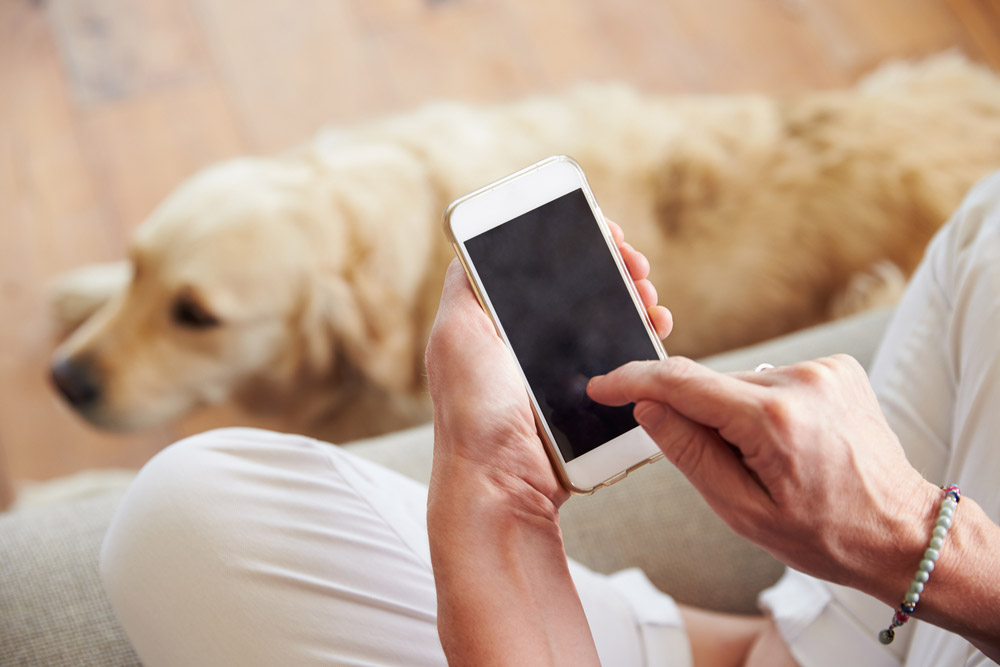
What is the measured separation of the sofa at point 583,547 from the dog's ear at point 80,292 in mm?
530

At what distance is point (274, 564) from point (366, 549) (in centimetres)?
7

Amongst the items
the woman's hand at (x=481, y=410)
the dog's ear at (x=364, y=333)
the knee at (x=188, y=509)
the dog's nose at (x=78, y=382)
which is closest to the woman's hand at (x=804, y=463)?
the woman's hand at (x=481, y=410)

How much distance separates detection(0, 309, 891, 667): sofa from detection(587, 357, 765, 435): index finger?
0.36m

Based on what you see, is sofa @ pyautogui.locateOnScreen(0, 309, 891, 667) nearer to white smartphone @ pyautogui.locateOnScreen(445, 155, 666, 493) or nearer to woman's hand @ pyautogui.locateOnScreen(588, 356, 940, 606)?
white smartphone @ pyautogui.locateOnScreen(445, 155, 666, 493)

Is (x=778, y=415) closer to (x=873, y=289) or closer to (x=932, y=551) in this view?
(x=932, y=551)

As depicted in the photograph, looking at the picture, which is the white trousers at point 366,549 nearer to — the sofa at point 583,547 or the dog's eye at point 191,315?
the sofa at point 583,547

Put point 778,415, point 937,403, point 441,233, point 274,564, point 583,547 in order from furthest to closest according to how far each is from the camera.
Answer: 1. point 441,233
2. point 583,547
3. point 937,403
4. point 274,564
5. point 778,415

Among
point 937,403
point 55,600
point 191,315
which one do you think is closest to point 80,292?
point 191,315

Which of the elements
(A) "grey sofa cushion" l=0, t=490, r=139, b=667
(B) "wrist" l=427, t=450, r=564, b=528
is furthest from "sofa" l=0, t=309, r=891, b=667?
(B) "wrist" l=427, t=450, r=564, b=528

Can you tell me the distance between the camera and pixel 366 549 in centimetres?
59

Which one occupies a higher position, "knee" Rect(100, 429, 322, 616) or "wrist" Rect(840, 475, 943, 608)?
"knee" Rect(100, 429, 322, 616)

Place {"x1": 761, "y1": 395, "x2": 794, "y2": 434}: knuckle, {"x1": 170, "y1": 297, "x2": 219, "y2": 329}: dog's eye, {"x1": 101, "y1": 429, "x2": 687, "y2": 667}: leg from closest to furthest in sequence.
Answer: {"x1": 761, "y1": 395, "x2": 794, "y2": 434}: knuckle < {"x1": 101, "y1": 429, "x2": 687, "y2": 667}: leg < {"x1": 170, "y1": 297, "x2": 219, "y2": 329}: dog's eye

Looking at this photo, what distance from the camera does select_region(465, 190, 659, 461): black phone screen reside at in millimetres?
598

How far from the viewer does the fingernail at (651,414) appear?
489mm
